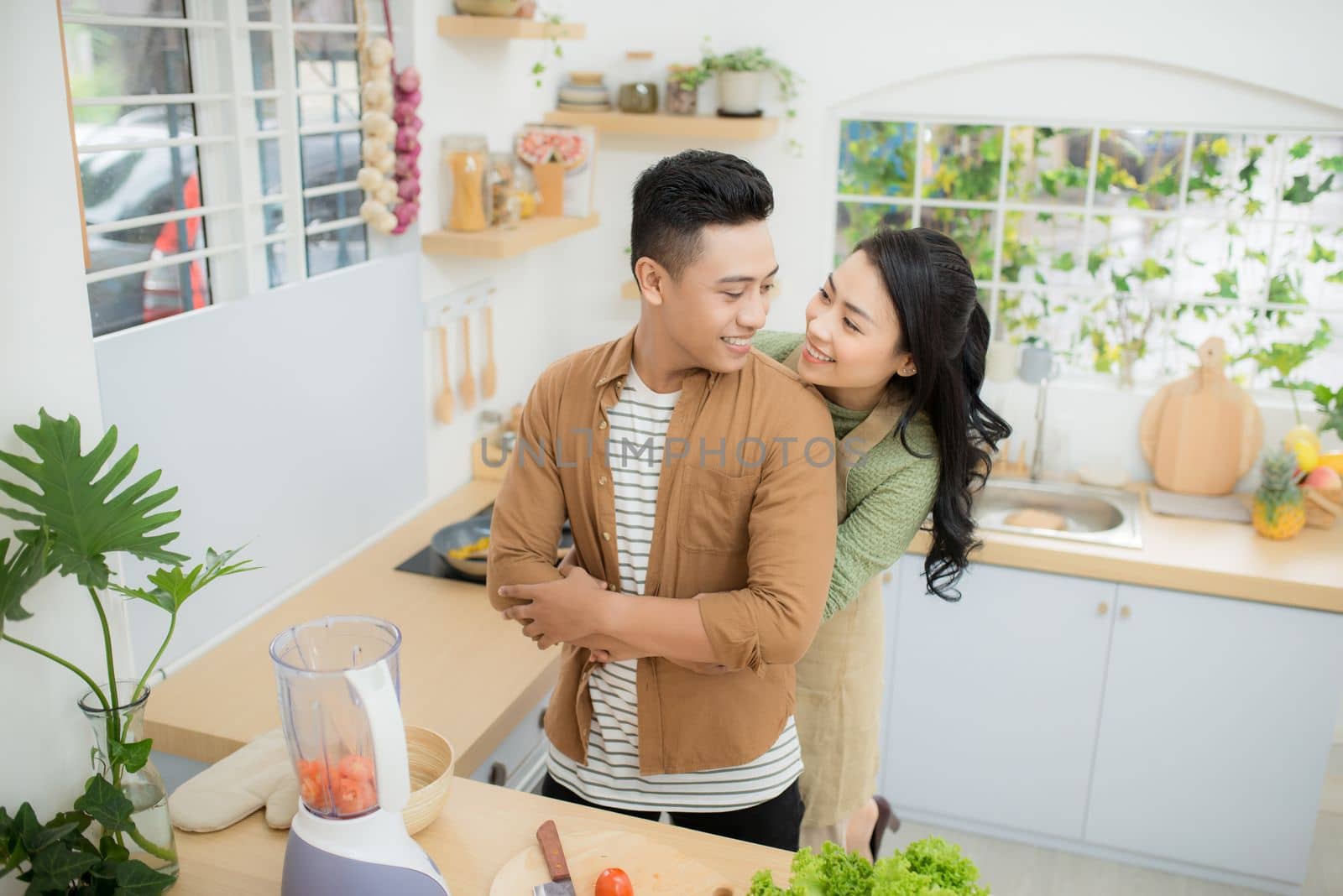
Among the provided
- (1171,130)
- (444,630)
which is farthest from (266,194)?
(1171,130)

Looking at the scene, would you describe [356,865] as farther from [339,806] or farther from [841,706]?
[841,706]

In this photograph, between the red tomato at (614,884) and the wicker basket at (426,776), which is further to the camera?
the wicker basket at (426,776)

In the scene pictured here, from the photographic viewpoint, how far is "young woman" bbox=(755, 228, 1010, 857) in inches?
64.7

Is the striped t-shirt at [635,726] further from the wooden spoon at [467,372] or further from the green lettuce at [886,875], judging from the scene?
the wooden spoon at [467,372]

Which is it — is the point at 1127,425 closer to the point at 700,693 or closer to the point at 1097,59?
the point at 1097,59

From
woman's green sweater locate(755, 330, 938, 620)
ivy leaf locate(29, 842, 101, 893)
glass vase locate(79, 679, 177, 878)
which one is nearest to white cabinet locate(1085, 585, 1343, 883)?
woman's green sweater locate(755, 330, 938, 620)

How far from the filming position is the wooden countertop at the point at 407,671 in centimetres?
203

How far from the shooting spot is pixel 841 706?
6.41 feet

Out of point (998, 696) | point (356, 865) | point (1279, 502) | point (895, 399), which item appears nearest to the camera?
point (356, 865)

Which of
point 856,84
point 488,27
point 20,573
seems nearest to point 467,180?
point 488,27

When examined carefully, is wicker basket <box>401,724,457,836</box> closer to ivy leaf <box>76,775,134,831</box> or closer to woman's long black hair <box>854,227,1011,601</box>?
ivy leaf <box>76,775,134,831</box>

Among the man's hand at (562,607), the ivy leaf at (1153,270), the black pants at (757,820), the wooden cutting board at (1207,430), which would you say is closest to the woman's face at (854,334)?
the man's hand at (562,607)

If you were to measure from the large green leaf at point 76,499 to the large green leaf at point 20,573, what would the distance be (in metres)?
0.02

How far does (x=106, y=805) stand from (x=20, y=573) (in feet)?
0.98
